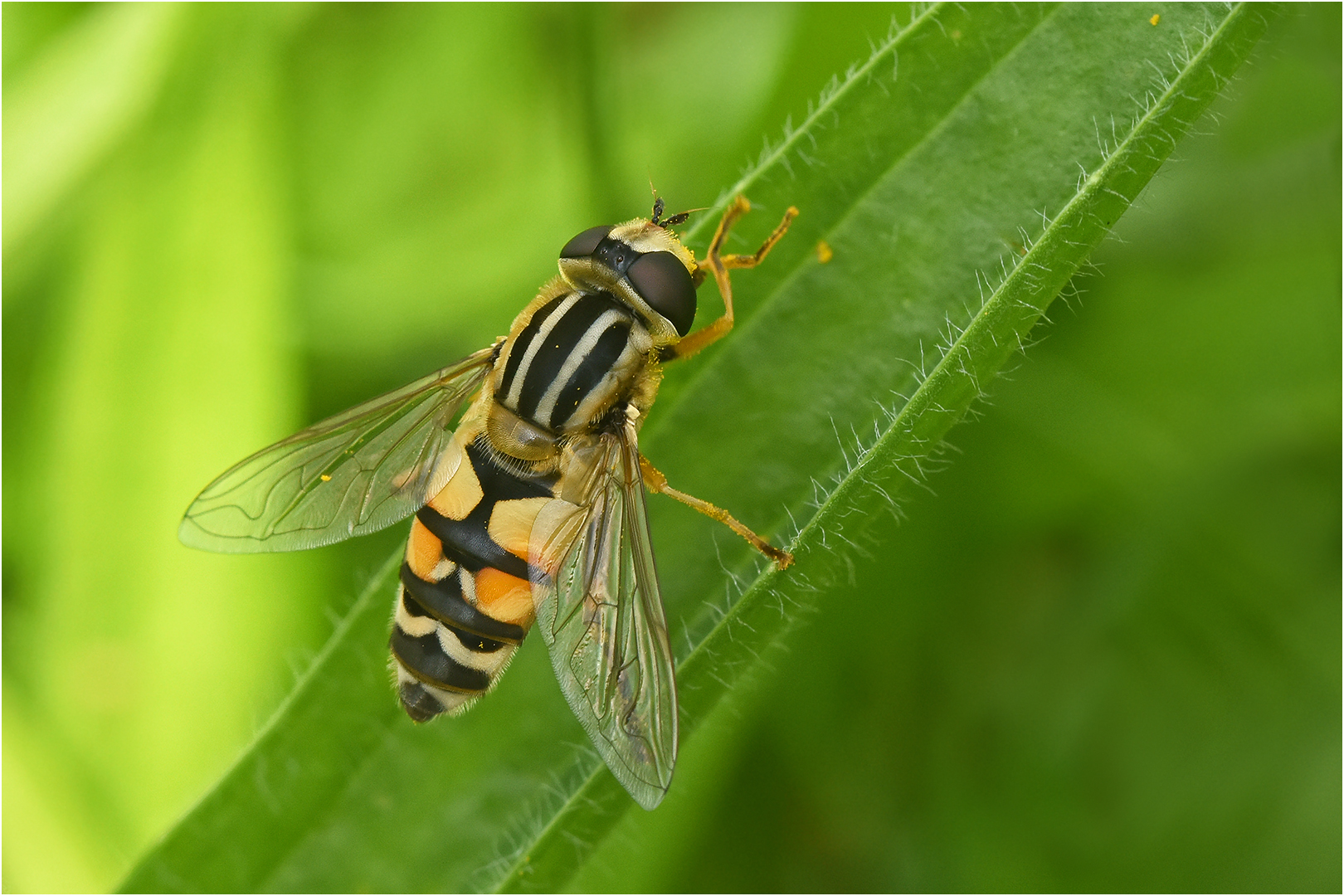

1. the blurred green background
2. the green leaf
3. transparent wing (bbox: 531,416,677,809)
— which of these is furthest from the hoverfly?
the blurred green background

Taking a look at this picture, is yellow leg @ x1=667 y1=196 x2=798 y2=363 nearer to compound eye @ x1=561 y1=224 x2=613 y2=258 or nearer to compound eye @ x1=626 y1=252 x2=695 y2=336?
compound eye @ x1=626 y1=252 x2=695 y2=336

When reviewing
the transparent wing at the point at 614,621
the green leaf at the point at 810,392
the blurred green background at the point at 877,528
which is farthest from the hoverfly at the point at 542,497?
the blurred green background at the point at 877,528

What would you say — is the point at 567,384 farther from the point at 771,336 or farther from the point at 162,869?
the point at 162,869

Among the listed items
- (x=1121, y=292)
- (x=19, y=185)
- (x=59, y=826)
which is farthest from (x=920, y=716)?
(x=19, y=185)

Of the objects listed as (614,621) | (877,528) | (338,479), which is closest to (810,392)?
(614,621)

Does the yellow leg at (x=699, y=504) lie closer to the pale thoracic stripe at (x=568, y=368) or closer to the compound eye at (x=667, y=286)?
the pale thoracic stripe at (x=568, y=368)
